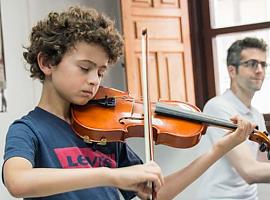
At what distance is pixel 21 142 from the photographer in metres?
1.07

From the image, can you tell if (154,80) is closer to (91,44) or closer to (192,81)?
(192,81)

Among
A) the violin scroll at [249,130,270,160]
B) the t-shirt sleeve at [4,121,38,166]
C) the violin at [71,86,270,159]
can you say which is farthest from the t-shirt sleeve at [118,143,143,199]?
the violin scroll at [249,130,270,160]

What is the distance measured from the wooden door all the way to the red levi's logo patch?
4.93 feet

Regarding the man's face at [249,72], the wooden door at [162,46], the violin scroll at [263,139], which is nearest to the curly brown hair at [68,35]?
the violin scroll at [263,139]

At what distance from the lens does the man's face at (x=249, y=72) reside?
7.21 feet

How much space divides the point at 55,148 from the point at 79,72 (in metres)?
0.18

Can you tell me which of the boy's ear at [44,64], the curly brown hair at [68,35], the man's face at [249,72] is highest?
the curly brown hair at [68,35]

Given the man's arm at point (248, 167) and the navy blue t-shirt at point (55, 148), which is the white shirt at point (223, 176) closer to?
the man's arm at point (248, 167)

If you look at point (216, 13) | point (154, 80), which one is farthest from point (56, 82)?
point (216, 13)

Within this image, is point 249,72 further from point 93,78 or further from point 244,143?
point 93,78

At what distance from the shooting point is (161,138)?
4.62 feet

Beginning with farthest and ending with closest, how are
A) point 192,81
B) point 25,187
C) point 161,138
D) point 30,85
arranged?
point 192,81 → point 30,85 → point 161,138 → point 25,187

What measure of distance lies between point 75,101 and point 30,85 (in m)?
1.45

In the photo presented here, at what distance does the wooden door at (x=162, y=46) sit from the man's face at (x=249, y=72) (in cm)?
67
